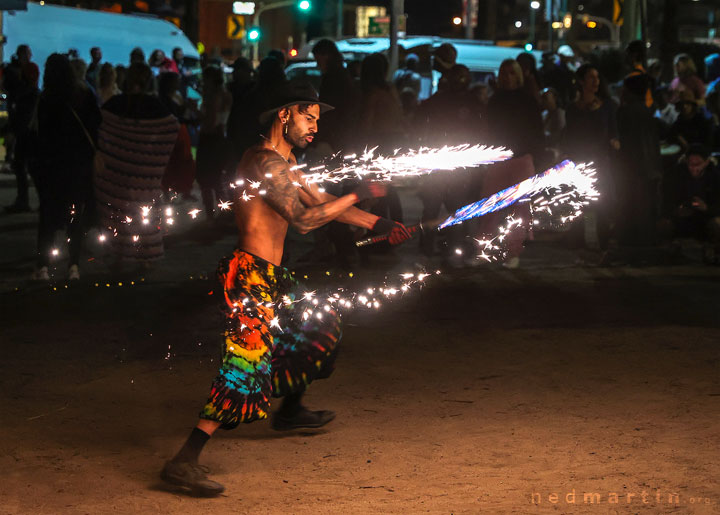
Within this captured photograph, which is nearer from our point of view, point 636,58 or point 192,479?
point 192,479

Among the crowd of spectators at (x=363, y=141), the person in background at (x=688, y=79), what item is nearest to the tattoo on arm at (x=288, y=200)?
the crowd of spectators at (x=363, y=141)

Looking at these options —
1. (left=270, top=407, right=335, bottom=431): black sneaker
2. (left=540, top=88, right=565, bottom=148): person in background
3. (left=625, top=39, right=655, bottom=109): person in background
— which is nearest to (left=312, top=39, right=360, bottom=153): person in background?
(left=625, top=39, right=655, bottom=109): person in background

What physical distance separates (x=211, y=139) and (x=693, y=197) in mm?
5361

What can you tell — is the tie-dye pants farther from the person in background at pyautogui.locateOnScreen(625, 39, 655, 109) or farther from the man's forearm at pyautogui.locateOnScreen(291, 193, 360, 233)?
the person in background at pyautogui.locateOnScreen(625, 39, 655, 109)

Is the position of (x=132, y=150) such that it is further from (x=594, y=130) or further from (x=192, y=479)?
(x=192, y=479)

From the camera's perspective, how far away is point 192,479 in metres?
4.36

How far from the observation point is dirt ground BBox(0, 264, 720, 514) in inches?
172

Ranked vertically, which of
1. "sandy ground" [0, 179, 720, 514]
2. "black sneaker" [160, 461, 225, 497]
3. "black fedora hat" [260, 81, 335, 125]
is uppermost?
"black fedora hat" [260, 81, 335, 125]

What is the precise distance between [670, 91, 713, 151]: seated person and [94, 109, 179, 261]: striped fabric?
19.2 feet

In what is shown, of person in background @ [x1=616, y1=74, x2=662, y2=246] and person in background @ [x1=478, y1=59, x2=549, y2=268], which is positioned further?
person in background @ [x1=616, y1=74, x2=662, y2=246]

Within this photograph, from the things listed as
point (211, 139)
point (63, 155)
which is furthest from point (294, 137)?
point (211, 139)

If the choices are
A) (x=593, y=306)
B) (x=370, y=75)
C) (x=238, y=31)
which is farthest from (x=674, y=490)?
(x=238, y=31)

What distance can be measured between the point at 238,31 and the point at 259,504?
32178 millimetres

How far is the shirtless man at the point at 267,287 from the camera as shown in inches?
178
